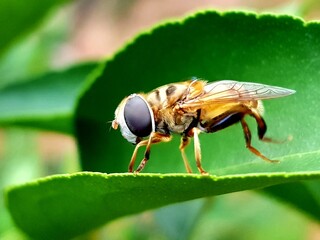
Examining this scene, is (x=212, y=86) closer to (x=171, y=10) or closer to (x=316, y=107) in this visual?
(x=316, y=107)

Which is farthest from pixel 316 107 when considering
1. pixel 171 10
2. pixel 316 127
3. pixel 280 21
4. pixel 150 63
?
pixel 171 10

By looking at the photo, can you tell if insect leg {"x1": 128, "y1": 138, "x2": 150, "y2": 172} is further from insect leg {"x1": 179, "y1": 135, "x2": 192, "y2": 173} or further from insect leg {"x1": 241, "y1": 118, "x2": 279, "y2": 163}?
insect leg {"x1": 241, "y1": 118, "x2": 279, "y2": 163}

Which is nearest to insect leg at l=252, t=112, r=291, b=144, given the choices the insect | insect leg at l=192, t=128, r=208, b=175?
the insect

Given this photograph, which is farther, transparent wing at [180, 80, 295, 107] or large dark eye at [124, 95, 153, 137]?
large dark eye at [124, 95, 153, 137]

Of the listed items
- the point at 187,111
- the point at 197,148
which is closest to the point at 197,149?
the point at 197,148

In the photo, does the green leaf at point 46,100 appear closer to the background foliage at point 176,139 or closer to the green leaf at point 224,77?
the background foliage at point 176,139

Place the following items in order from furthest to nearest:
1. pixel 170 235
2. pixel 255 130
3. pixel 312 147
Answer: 1. pixel 170 235
2. pixel 255 130
3. pixel 312 147

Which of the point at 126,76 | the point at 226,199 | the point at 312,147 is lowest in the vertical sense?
the point at 226,199

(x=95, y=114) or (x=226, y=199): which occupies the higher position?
(x=95, y=114)
